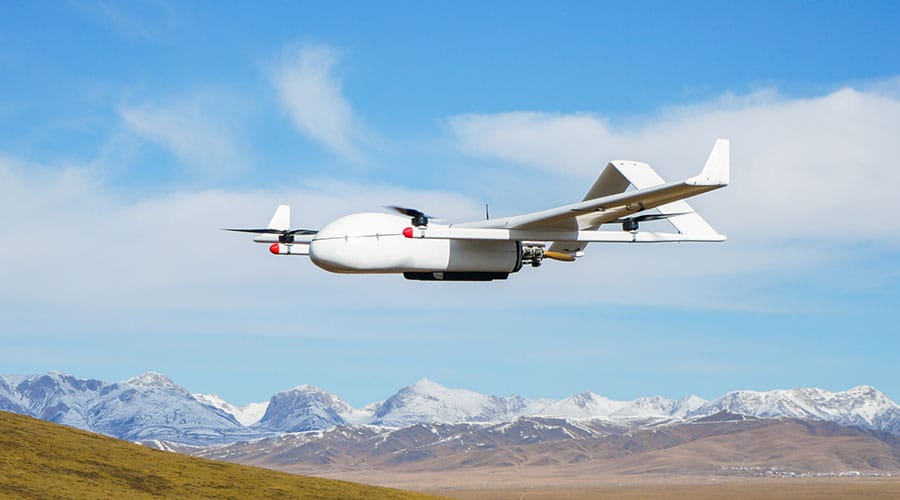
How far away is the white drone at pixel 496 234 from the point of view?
1315 inches

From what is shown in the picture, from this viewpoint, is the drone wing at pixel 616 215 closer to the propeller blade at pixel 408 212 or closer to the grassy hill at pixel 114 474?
the propeller blade at pixel 408 212

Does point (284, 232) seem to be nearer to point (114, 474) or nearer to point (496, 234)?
point (496, 234)

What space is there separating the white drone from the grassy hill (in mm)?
48620

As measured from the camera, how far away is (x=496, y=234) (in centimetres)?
3462

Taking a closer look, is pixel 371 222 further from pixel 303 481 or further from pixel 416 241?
pixel 303 481

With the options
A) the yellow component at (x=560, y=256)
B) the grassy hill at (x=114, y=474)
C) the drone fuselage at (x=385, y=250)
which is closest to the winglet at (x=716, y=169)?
the drone fuselage at (x=385, y=250)

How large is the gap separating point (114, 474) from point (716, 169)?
234ft

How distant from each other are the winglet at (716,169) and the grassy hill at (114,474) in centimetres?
5718

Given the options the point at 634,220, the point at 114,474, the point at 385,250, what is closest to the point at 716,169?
the point at 634,220

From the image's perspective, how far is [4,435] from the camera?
9031 centimetres

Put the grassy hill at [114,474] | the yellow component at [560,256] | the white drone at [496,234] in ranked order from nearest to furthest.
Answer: the white drone at [496,234] < the yellow component at [560,256] < the grassy hill at [114,474]

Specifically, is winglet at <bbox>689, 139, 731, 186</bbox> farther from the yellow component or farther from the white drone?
the yellow component

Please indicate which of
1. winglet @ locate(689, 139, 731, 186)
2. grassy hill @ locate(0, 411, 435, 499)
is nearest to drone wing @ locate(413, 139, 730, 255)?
winglet @ locate(689, 139, 731, 186)

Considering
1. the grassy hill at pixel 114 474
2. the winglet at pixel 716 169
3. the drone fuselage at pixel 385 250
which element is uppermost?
the winglet at pixel 716 169
